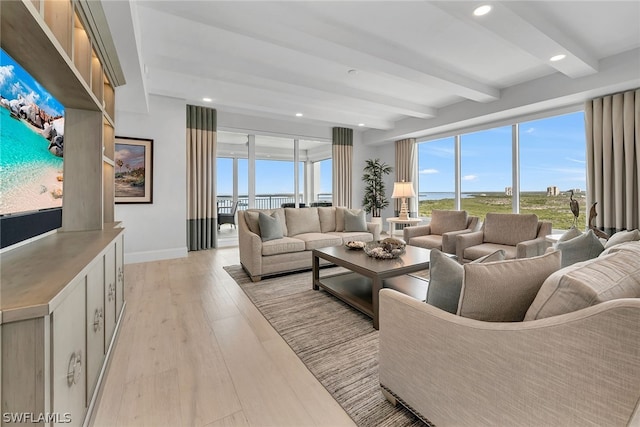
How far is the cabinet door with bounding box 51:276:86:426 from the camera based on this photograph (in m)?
0.92

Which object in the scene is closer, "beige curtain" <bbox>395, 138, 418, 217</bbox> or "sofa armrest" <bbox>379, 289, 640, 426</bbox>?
"sofa armrest" <bbox>379, 289, 640, 426</bbox>

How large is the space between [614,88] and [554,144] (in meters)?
1.18

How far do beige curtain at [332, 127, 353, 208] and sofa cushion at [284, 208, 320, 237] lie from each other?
7.88ft

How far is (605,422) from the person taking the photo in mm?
Result: 742

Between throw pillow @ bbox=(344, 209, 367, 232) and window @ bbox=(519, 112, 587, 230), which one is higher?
window @ bbox=(519, 112, 587, 230)

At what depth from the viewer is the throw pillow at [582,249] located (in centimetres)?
180

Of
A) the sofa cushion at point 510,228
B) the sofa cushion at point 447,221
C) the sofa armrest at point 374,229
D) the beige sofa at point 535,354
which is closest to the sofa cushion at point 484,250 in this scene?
the sofa cushion at point 510,228

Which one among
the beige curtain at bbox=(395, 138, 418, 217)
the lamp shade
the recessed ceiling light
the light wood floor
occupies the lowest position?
the light wood floor

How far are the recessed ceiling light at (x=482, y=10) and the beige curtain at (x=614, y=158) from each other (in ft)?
9.33

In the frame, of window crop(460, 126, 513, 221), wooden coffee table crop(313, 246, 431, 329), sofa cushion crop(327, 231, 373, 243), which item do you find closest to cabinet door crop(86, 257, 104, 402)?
wooden coffee table crop(313, 246, 431, 329)

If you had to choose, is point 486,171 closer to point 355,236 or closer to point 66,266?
point 355,236

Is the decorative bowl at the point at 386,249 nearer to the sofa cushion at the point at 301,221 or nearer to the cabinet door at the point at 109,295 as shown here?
the sofa cushion at the point at 301,221

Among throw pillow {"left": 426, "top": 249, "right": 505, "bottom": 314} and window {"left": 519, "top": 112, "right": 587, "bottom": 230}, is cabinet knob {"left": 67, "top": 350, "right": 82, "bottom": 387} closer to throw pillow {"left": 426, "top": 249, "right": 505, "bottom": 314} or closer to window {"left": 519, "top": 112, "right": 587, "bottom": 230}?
throw pillow {"left": 426, "top": 249, "right": 505, "bottom": 314}

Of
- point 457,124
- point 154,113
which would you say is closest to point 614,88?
point 457,124
